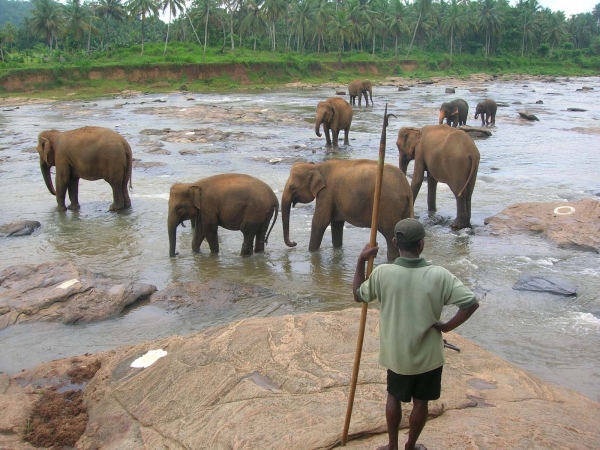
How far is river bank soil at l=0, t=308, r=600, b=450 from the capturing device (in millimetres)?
3652

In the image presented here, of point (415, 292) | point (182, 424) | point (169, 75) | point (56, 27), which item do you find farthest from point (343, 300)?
point (56, 27)

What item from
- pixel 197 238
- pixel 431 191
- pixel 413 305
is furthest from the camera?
pixel 431 191

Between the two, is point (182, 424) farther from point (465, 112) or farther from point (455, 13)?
point (455, 13)

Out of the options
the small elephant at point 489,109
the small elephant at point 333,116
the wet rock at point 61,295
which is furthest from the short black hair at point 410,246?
the small elephant at point 489,109

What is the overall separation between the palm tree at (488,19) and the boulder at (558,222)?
3275 inches

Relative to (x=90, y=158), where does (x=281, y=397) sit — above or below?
below

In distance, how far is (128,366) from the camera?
197 inches

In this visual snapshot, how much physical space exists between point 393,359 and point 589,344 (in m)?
3.48

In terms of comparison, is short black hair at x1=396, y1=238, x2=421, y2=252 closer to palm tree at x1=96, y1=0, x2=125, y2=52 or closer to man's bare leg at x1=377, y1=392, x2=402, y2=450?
man's bare leg at x1=377, y1=392, x2=402, y2=450

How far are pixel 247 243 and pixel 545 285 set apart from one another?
3947mm

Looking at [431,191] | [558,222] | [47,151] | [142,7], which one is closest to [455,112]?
[431,191]

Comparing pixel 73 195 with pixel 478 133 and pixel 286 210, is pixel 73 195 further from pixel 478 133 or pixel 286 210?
pixel 478 133

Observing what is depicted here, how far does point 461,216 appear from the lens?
1020 cm

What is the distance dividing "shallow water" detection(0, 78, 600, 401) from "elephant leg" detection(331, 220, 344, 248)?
147mm
